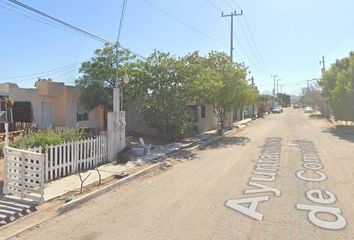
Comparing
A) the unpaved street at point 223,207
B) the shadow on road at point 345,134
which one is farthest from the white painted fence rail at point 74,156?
the shadow on road at point 345,134

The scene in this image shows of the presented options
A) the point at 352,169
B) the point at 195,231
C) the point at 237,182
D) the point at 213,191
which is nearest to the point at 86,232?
the point at 195,231

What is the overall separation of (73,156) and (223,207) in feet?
18.6

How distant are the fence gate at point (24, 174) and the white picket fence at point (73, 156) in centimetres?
119

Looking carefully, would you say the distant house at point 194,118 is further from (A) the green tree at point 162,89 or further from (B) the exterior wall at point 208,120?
(A) the green tree at point 162,89

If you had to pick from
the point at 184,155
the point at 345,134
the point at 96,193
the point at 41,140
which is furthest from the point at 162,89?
the point at 345,134

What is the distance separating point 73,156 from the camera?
1215 centimetres

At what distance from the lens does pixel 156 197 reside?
9.27 meters

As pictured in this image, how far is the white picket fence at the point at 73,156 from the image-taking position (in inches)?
435

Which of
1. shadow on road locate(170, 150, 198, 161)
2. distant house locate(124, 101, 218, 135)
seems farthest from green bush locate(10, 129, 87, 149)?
distant house locate(124, 101, 218, 135)

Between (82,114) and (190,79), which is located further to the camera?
(82,114)

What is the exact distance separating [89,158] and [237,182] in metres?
4.93

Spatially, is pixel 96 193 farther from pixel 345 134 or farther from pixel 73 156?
pixel 345 134

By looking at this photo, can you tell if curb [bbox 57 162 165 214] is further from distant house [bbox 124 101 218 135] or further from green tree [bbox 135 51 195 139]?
distant house [bbox 124 101 218 135]

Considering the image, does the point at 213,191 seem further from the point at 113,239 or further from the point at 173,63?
the point at 173,63
